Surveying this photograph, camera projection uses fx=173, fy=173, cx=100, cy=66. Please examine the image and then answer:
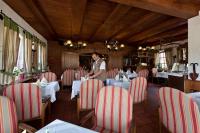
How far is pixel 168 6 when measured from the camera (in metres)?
3.80

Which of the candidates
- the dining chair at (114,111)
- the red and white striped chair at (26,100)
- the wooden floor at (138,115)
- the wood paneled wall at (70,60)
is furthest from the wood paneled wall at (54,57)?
the dining chair at (114,111)

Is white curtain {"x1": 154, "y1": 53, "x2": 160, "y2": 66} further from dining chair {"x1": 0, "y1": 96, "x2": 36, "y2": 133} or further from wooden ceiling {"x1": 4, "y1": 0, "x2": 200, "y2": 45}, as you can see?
dining chair {"x1": 0, "y1": 96, "x2": 36, "y2": 133}

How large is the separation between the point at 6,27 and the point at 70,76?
396cm

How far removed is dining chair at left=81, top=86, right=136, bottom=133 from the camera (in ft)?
6.26

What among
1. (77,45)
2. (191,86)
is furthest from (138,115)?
(77,45)

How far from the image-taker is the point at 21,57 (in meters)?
5.63

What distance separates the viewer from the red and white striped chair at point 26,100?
2586 mm

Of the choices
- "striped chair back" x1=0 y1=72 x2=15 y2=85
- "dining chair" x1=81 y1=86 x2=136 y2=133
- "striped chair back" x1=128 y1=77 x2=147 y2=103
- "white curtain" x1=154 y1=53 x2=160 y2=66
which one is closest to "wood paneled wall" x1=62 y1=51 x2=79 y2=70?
"white curtain" x1=154 y1=53 x2=160 y2=66

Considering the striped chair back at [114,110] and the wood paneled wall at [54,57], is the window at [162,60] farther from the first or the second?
the striped chair back at [114,110]

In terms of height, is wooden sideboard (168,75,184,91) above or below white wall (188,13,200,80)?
below

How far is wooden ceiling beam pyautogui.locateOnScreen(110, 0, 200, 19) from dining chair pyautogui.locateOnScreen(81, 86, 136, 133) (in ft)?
7.22

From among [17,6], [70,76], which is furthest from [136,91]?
[70,76]

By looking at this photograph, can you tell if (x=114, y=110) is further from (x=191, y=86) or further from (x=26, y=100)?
(x=191, y=86)

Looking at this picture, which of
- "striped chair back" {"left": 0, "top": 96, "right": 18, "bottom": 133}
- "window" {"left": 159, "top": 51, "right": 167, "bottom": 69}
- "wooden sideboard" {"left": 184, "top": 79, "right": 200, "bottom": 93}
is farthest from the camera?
"window" {"left": 159, "top": 51, "right": 167, "bottom": 69}
